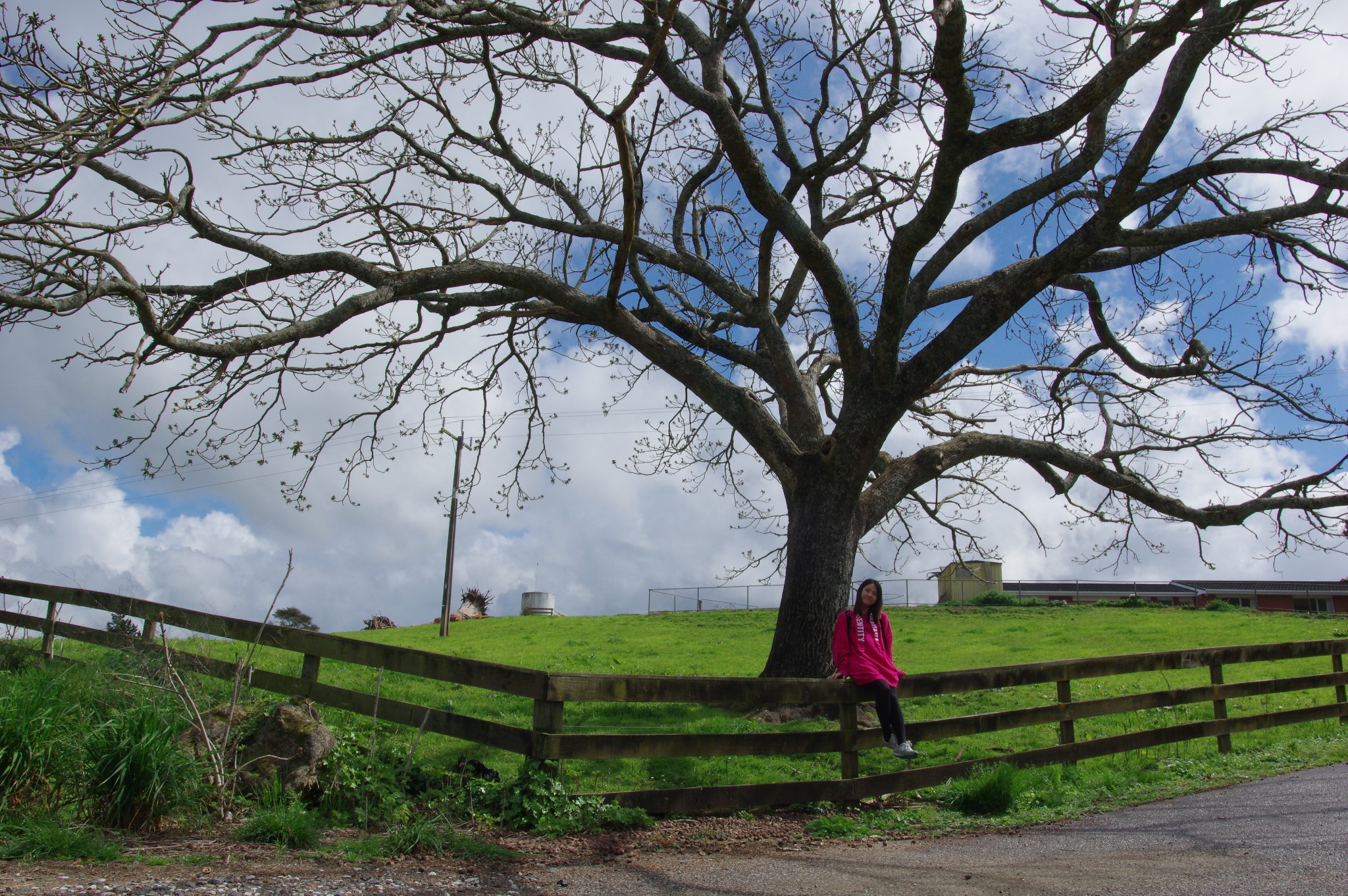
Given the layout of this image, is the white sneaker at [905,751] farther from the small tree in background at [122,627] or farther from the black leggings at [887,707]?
the small tree in background at [122,627]

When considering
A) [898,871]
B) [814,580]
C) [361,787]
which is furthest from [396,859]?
[814,580]

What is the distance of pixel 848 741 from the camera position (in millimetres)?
7539

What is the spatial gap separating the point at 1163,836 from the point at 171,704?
6.90 metres

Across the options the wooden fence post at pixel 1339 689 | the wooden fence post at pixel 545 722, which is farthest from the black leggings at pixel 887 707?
the wooden fence post at pixel 1339 689

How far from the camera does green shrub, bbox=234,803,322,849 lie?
17.3 ft

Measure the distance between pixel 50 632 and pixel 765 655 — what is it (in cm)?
1371

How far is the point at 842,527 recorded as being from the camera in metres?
10.7

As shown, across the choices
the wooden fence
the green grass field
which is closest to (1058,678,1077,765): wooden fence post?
the wooden fence

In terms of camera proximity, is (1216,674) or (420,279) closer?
(420,279)

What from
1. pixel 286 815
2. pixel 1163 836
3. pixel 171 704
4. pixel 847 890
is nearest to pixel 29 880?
pixel 286 815

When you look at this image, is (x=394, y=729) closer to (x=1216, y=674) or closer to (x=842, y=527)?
(x=842, y=527)

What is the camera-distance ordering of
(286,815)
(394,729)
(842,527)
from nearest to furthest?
(286,815) → (394,729) → (842,527)

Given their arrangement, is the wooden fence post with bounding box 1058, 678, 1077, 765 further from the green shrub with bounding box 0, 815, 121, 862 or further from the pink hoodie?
the green shrub with bounding box 0, 815, 121, 862

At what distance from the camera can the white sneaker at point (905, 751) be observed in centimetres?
731
